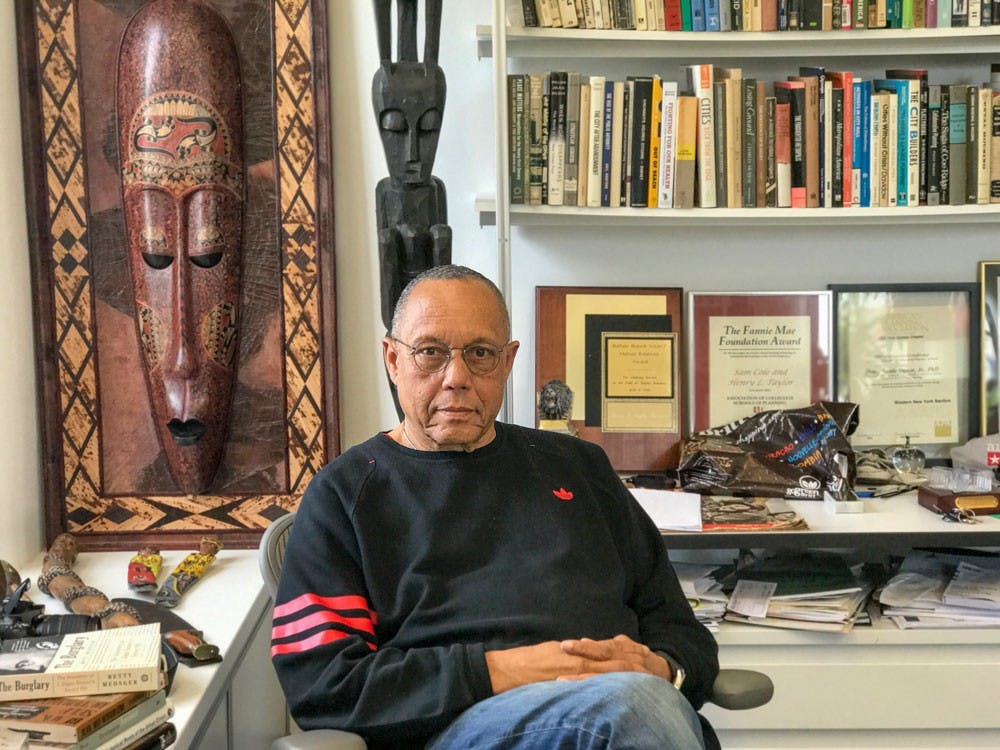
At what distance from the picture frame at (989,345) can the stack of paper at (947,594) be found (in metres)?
0.38

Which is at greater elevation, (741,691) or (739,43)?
(739,43)

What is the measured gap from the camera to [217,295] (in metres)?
2.32

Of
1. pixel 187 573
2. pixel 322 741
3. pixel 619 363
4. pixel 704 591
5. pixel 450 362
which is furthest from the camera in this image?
pixel 619 363

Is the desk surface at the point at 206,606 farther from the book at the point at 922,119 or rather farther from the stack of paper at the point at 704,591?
the book at the point at 922,119

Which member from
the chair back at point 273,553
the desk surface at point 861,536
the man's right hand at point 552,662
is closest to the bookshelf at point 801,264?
the desk surface at point 861,536

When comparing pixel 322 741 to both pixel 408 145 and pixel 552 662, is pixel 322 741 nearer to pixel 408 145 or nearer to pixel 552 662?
pixel 552 662

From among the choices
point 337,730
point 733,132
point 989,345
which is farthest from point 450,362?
point 989,345

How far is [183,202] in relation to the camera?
2.29 meters

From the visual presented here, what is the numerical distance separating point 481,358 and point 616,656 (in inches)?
18.4

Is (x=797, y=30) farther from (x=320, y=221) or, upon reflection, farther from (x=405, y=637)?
(x=405, y=637)

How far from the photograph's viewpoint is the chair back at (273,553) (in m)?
1.57

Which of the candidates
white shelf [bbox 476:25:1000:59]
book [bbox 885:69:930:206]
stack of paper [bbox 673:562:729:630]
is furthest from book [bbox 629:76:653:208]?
stack of paper [bbox 673:562:729:630]

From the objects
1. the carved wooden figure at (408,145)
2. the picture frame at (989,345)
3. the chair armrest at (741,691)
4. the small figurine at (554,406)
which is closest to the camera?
the chair armrest at (741,691)

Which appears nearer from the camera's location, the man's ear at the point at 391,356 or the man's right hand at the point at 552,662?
the man's right hand at the point at 552,662
